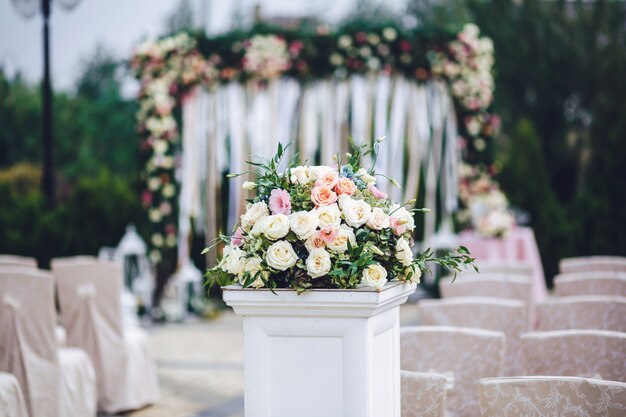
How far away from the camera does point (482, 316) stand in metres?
5.05

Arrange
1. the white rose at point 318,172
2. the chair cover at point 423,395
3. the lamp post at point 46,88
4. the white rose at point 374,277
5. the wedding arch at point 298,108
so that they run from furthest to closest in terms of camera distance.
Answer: the wedding arch at point 298,108 < the lamp post at point 46,88 < the chair cover at point 423,395 < the white rose at point 318,172 < the white rose at point 374,277

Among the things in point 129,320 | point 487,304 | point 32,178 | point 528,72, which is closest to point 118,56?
point 32,178

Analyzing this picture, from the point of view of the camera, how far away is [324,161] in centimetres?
1168

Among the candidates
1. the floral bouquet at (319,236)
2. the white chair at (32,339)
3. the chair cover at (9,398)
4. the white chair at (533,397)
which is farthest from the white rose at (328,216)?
the white chair at (32,339)

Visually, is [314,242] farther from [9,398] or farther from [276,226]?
[9,398]

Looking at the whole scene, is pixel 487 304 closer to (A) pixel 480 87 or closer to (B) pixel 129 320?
(B) pixel 129 320

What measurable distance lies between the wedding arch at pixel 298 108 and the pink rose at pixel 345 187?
8.16 meters

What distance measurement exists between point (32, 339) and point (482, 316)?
2.57 m

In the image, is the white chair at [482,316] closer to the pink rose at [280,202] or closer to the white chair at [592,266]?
the pink rose at [280,202]

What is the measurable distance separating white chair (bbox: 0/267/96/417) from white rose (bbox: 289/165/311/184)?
2786mm

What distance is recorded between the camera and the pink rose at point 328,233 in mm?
2836

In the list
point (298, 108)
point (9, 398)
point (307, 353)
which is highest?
point (298, 108)

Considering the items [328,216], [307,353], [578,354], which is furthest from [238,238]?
[578,354]

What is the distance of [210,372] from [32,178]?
16537 mm
